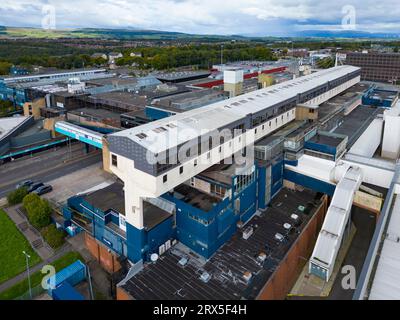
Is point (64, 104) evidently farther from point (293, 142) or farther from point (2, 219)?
point (293, 142)

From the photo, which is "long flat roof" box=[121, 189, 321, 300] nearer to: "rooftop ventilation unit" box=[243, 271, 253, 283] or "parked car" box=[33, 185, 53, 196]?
"rooftop ventilation unit" box=[243, 271, 253, 283]

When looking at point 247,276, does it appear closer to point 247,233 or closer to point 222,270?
point 222,270

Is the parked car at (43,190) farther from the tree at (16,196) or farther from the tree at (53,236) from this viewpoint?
the tree at (53,236)

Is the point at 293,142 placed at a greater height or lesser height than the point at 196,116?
lesser

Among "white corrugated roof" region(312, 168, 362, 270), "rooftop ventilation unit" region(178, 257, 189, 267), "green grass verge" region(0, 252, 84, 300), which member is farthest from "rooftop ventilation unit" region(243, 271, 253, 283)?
"green grass verge" region(0, 252, 84, 300)

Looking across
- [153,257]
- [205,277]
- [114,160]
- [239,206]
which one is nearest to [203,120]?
[239,206]
